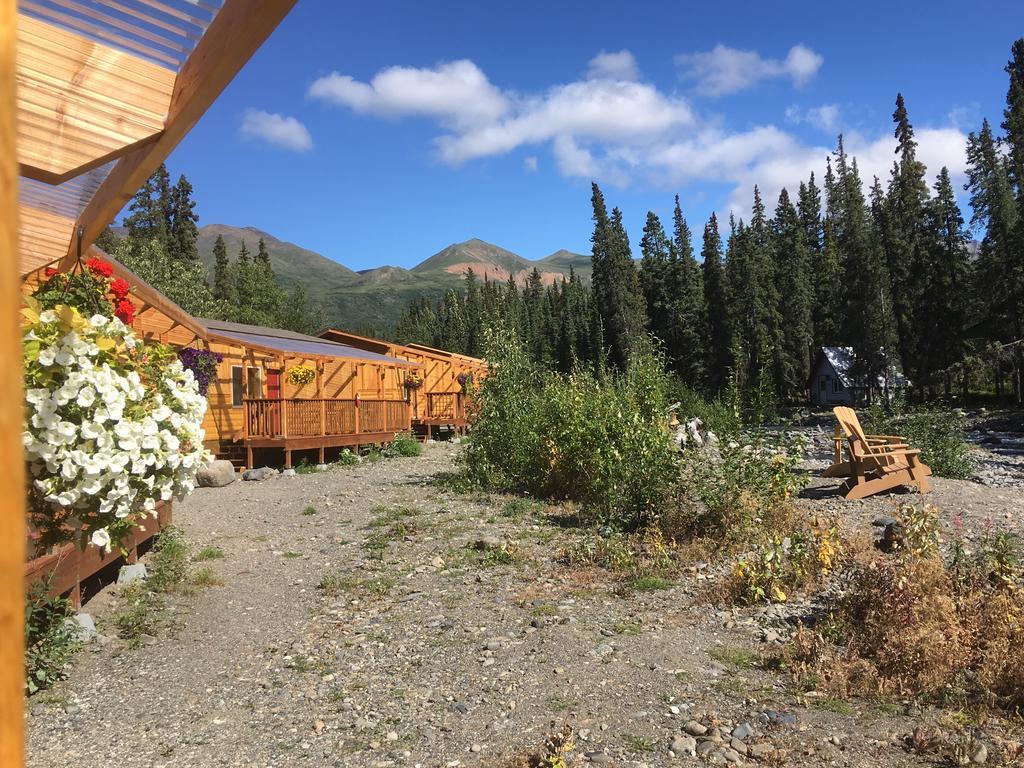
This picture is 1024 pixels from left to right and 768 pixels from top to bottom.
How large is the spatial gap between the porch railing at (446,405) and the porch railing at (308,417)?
628 cm

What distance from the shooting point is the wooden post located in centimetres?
53

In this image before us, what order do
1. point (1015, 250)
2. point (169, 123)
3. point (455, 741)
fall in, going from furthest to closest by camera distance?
point (1015, 250)
point (455, 741)
point (169, 123)

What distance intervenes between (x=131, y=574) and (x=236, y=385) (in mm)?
11226

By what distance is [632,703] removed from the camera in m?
3.82

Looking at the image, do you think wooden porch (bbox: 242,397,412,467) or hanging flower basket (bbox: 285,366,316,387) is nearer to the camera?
wooden porch (bbox: 242,397,412,467)

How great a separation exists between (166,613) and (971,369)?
21070 mm

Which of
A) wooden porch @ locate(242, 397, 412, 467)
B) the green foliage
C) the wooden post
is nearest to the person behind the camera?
the wooden post

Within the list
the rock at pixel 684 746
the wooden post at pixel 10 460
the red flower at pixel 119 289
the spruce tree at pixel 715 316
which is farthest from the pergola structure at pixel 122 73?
the spruce tree at pixel 715 316

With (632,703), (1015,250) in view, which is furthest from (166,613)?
(1015,250)

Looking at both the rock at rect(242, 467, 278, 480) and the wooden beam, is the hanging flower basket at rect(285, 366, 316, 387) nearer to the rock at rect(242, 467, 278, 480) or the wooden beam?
the rock at rect(242, 467, 278, 480)

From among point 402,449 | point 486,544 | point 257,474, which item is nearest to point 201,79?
point 486,544

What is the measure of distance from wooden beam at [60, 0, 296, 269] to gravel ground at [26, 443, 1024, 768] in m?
2.71

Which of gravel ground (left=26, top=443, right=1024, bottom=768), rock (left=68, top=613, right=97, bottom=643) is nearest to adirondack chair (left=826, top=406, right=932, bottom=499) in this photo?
gravel ground (left=26, top=443, right=1024, bottom=768)

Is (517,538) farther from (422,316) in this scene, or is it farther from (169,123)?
(422,316)
